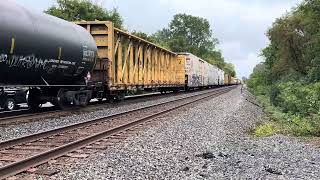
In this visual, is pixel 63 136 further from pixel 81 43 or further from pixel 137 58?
pixel 137 58

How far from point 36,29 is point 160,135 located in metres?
5.47

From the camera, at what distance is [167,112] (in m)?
18.3

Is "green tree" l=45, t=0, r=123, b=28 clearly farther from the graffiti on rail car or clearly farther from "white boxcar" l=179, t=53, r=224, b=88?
the graffiti on rail car

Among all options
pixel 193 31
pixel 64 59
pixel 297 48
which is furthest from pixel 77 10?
pixel 193 31

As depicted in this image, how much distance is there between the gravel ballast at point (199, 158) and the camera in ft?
23.6

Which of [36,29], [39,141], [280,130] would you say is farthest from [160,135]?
[36,29]

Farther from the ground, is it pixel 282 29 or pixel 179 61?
pixel 282 29

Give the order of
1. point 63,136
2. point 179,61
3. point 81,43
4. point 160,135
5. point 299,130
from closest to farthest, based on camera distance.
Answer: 1. point 63,136
2. point 160,135
3. point 299,130
4. point 81,43
5. point 179,61

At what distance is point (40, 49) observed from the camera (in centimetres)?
1463

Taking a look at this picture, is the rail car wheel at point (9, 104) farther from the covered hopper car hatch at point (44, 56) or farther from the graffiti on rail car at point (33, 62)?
the graffiti on rail car at point (33, 62)

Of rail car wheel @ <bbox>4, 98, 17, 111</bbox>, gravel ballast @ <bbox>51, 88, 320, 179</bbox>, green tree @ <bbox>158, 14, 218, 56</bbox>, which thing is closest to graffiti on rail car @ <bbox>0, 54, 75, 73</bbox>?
rail car wheel @ <bbox>4, 98, 17, 111</bbox>

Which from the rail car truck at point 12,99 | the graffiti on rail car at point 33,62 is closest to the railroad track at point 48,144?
the graffiti on rail car at point 33,62

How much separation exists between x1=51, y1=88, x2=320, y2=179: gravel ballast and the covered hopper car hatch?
452 cm

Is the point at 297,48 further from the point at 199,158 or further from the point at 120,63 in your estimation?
the point at 199,158
